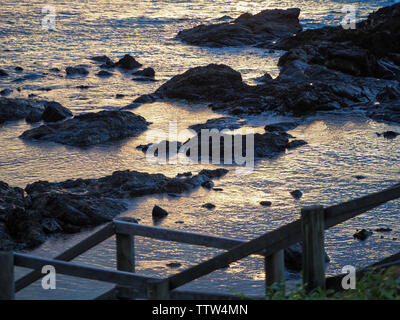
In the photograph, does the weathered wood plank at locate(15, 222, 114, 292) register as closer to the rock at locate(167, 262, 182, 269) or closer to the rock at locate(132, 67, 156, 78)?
the rock at locate(167, 262, 182, 269)

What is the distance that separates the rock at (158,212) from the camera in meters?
11.1

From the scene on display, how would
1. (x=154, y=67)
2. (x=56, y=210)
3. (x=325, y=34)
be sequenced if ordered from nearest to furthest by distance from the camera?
(x=56, y=210) < (x=154, y=67) < (x=325, y=34)

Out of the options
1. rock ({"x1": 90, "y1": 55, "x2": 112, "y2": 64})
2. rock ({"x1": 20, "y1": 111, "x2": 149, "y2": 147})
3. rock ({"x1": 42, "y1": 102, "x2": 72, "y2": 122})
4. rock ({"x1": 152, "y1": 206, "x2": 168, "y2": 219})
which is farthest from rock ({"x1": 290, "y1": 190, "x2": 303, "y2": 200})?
rock ({"x1": 90, "y1": 55, "x2": 112, "y2": 64})

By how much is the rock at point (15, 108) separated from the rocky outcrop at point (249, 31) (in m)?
12.3

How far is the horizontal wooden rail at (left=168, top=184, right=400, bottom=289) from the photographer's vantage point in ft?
15.6

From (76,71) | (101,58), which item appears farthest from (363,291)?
(101,58)

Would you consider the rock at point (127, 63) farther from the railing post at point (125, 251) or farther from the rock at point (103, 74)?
the railing post at point (125, 251)

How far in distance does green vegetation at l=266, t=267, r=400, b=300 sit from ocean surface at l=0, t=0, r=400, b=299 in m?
2.11

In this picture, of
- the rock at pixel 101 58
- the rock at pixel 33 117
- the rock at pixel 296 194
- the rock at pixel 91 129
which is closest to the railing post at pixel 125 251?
the rock at pixel 296 194

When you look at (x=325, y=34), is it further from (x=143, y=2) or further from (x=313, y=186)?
(x=143, y=2)

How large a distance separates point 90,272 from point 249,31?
26654mm
